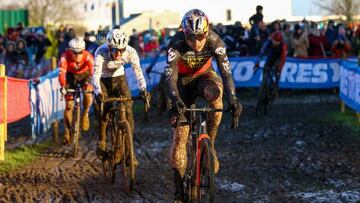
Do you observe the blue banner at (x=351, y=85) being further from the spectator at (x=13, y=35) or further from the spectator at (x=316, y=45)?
the spectator at (x=13, y=35)

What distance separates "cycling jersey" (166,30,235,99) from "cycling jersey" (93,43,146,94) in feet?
5.85

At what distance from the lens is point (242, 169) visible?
10.6 meters

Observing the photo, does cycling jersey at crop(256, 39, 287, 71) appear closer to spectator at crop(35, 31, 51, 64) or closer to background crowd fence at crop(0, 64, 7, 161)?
background crowd fence at crop(0, 64, 7, 161)

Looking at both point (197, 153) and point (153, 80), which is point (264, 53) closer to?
point (153, 80)

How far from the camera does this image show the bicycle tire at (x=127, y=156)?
358 inches

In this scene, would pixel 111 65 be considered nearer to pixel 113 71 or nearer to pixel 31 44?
pixel 113 71

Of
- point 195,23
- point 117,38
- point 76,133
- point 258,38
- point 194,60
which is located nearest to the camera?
point 195,23

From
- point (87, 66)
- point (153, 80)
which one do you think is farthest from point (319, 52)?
point (87, 66)

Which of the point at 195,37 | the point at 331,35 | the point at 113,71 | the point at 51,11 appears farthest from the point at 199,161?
the point at 51,11

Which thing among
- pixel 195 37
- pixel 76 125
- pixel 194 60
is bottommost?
pixel 76 125

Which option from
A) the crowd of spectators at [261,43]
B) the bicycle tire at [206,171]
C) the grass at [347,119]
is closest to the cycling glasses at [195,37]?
the bicycle tire at [206,171]

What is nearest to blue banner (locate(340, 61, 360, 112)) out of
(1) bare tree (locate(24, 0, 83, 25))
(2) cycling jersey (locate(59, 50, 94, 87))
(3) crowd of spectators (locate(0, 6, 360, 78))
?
(3) crowd of spectators (locate(0, 6, 360, 78))

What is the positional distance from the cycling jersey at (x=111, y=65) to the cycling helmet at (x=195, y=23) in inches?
90.7

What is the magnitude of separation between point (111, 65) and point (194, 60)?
2.64 m
